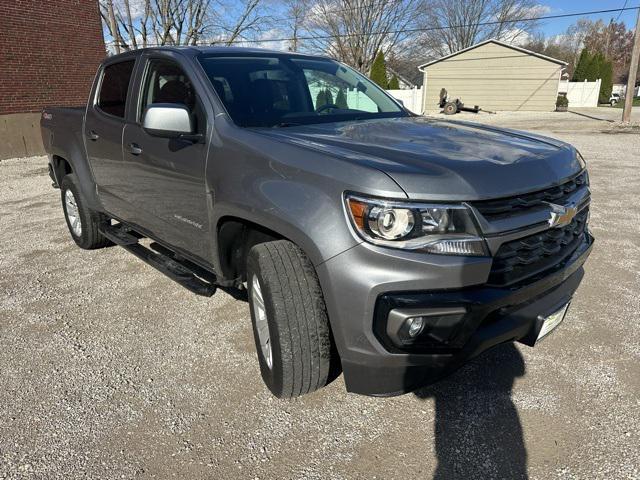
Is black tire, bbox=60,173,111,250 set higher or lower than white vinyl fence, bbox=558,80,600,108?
higher

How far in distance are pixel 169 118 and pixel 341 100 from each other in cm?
129

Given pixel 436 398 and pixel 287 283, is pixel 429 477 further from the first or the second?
pixel 287 283

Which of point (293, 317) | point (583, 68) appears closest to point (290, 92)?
point (293, 317)

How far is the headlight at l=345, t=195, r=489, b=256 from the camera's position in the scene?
192 cm

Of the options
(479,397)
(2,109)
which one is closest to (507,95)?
(2,109)

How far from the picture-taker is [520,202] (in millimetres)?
2111

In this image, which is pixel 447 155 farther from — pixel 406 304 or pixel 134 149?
pixel 134 149

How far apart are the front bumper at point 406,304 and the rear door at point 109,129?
2545mm

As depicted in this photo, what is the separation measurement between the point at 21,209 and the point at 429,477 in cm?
721

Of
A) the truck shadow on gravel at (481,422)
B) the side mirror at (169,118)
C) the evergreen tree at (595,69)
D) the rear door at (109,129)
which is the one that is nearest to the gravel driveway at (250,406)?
the truck shadow on gravel at (481,422)

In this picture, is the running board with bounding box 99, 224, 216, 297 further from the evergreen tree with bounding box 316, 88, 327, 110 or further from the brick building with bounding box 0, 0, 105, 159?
the brick building with bounding box 0, 0, 105, 159

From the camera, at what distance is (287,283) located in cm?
223

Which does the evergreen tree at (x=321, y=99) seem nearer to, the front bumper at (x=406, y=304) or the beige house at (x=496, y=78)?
the front bumper at (x=406, y=304)

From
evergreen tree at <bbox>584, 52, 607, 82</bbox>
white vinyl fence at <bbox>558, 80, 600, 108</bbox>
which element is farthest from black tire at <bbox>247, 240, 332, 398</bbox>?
evergreen tree at <bbox>584, 52, 607, 82</bbox>
